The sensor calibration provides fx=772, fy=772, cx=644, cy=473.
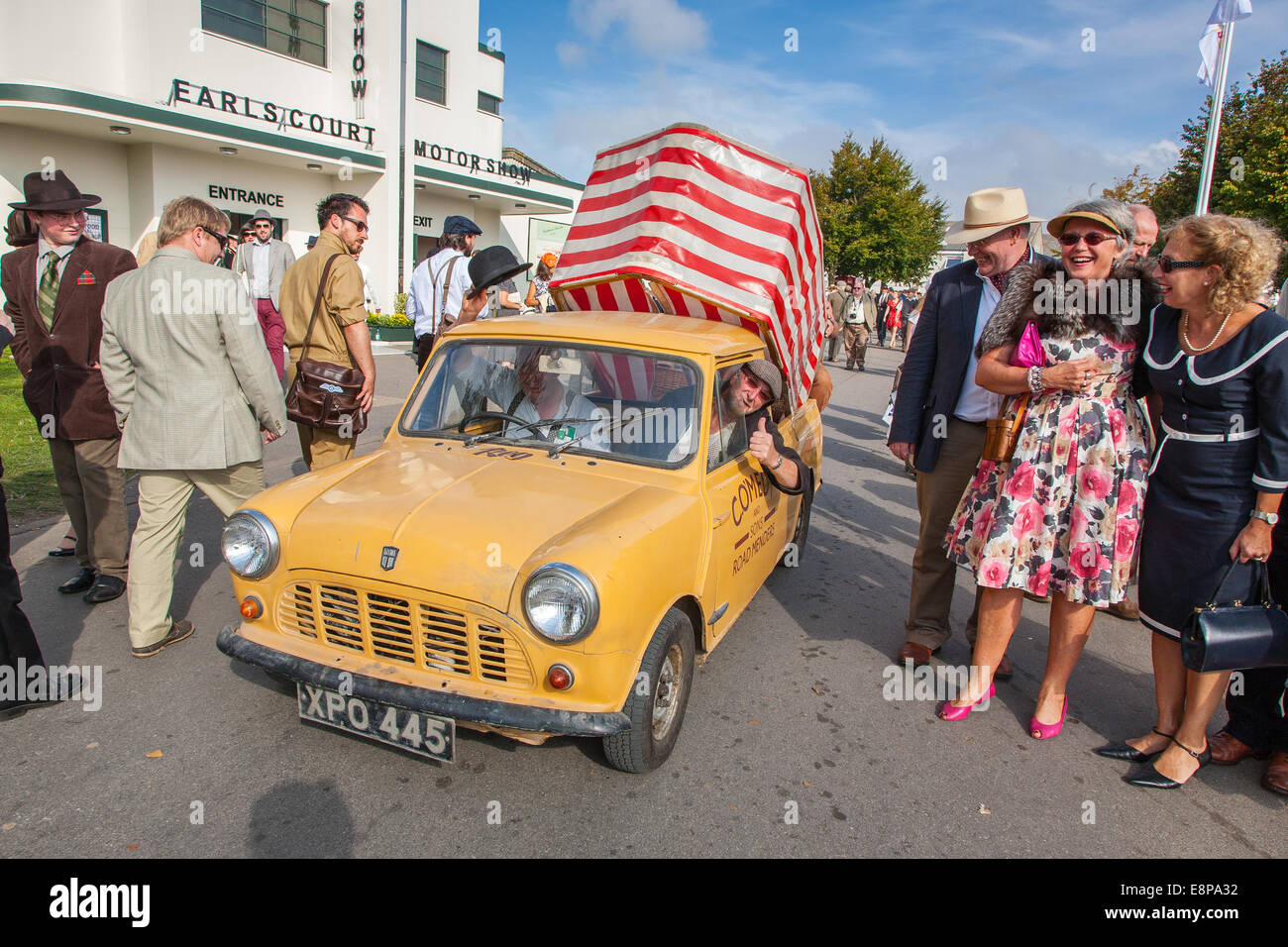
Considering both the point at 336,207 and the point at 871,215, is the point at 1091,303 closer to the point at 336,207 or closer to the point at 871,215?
the point at 336,207

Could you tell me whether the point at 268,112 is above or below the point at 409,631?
above

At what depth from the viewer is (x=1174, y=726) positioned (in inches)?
130

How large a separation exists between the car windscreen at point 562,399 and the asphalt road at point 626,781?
1.26m

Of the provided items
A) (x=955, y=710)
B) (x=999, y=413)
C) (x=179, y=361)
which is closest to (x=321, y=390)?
(x=179, y=361)

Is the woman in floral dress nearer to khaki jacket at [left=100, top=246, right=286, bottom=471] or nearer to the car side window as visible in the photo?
the car side window

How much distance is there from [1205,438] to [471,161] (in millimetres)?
20843

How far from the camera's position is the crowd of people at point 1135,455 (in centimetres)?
284

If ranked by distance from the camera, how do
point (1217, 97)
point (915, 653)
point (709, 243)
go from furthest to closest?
1. point (1217, 97)
2. point (709, 243)
3. point (915, 653)

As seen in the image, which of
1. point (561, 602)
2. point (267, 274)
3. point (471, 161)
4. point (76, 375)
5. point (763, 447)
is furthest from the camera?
point (471, 161)

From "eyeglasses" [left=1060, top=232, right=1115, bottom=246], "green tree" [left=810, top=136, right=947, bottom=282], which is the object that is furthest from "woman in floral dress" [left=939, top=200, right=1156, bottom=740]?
"green tree" [left=810, top=136, right=947, bottom=282]

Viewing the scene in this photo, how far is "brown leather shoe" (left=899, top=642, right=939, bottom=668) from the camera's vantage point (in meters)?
4.05

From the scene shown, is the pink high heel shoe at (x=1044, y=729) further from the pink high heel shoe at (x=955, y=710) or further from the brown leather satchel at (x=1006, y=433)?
the brown leather satchel at (x=1006, y=433)

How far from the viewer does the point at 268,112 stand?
16.0m
